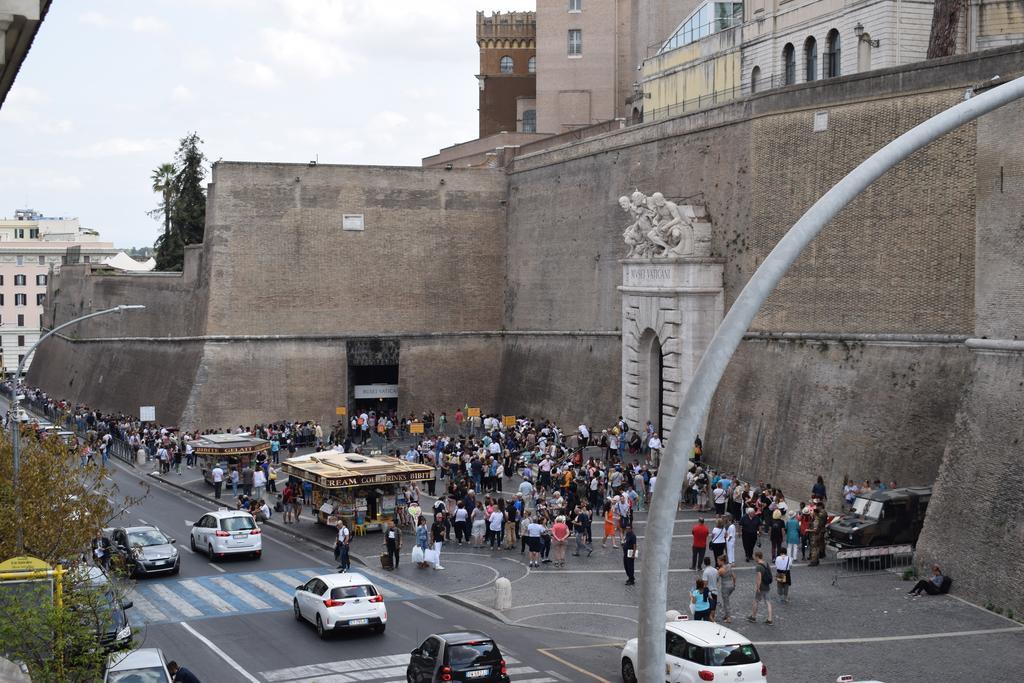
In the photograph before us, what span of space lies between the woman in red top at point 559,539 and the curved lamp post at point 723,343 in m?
20.0

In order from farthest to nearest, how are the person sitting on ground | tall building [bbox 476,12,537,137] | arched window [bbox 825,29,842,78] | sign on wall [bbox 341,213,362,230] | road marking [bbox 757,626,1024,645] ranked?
tall building [bbox 476,12,537,137] < sign on wall [bbox 341,213,362,230] < arched window [bbox 825,29,842,78] < the person sitting on ground < road marking [bbox 757,626,1024,645]

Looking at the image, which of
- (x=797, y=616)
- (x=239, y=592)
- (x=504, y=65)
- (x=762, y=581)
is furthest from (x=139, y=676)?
(x=504, y=65)

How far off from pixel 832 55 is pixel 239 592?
29454mm

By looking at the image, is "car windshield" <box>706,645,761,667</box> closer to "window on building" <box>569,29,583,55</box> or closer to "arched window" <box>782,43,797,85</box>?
"arched window" <box>782,43,797,85</box>

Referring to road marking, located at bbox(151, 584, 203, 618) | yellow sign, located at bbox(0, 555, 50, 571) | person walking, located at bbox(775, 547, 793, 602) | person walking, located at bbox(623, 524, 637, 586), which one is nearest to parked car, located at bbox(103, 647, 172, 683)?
yellow sign, located at bbox(0, 555, 50, 571)

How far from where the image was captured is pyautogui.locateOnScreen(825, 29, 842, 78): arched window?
45.6 metres

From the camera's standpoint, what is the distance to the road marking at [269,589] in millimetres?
27984

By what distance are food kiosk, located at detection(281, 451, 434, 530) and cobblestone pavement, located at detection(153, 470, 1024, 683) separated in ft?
7.66

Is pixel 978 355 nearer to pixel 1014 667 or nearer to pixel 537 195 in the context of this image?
pixel 1014 667

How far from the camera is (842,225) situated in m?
36.2

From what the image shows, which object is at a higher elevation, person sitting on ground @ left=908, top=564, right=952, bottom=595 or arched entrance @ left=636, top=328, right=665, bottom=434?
arched entrance @ left=636, top=328, right=665, bottom=434

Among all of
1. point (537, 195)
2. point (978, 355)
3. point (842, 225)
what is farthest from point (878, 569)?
point (537, 195)

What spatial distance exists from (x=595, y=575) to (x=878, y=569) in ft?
20.9

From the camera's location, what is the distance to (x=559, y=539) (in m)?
30.6
